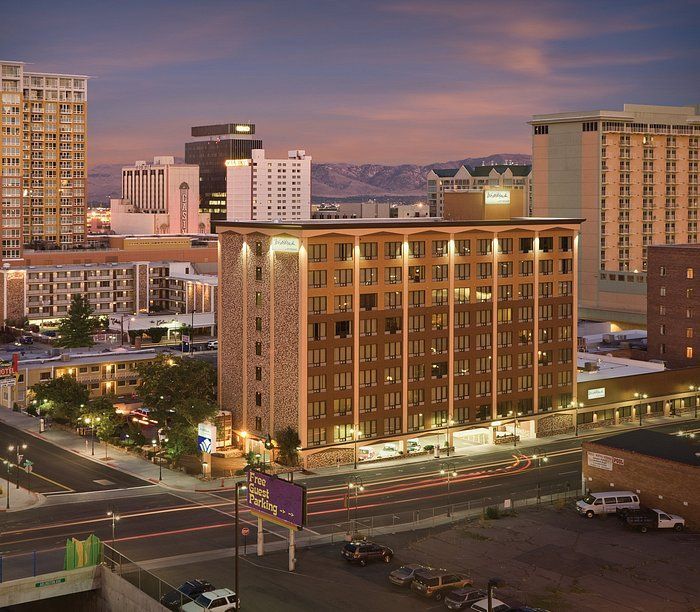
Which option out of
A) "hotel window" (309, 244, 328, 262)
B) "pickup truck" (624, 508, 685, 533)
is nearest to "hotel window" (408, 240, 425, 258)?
"hotel window" (309, 244, 328, 262)

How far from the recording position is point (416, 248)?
364ft

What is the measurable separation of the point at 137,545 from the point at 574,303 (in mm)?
63640

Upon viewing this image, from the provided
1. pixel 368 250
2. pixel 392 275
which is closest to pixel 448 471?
pixel 392 275

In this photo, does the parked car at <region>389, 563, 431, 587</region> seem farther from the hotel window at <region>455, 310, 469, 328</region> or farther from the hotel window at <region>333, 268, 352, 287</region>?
the hotel window at <region>455, 310, 469, 328</region>

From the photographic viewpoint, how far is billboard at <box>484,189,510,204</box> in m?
120

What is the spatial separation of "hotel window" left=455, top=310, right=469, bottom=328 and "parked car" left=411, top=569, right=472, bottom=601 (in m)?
48.9

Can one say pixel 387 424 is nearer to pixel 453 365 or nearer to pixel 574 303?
pixel 453 365

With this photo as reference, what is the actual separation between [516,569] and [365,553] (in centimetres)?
1009

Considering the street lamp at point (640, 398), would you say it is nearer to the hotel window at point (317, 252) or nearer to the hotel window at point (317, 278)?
the hotel window at point (317, 278)

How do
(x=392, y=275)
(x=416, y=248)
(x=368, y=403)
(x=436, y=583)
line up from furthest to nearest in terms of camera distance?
(x=416, y=248)
(x=392, y=275)
(x=368, y=403)
(x=436, y=583)

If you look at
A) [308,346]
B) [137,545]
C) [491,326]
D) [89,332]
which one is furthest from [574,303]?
A: [89,332]

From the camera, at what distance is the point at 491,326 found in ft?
382

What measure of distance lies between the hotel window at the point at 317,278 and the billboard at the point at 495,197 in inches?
978

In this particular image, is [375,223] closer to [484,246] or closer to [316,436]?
[484,246]
